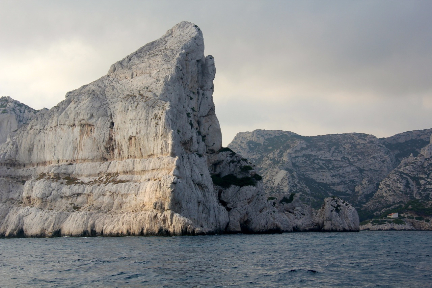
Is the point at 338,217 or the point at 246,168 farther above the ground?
the point at 246,168

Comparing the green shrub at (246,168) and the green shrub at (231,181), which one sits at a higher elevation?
the green shrub at (246,168)

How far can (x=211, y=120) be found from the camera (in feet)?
349

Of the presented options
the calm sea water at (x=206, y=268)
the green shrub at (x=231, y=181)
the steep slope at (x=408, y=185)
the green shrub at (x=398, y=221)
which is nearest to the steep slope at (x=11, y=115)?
the green shrub at (x=231, y=181)

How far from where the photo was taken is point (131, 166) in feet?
241

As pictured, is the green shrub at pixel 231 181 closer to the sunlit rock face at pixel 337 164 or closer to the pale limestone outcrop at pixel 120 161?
the pale limestone outcrop at pixel 120 161

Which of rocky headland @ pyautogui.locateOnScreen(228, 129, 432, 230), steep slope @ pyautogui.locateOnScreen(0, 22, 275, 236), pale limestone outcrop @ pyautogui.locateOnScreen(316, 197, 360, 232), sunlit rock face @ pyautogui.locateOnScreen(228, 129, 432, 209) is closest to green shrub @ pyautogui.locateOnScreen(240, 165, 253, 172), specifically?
steep slope @ pyautogui.locateOnScreen(0, 22, 275, 236)

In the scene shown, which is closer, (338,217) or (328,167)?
(338,217)

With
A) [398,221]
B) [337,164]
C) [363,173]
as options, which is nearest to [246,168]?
[398,221]

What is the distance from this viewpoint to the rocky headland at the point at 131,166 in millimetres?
68125

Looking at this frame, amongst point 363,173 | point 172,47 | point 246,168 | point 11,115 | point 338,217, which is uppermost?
point 172,47

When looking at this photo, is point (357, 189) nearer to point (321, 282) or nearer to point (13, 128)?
point (13, 128)

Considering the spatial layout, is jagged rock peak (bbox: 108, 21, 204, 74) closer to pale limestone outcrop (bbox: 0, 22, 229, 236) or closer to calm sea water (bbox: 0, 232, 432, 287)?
pale limestone outcrop (bbox: 0, 22, 229, 236)

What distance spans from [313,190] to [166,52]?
9106 centimetres

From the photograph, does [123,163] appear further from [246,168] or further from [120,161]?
[246,168]
